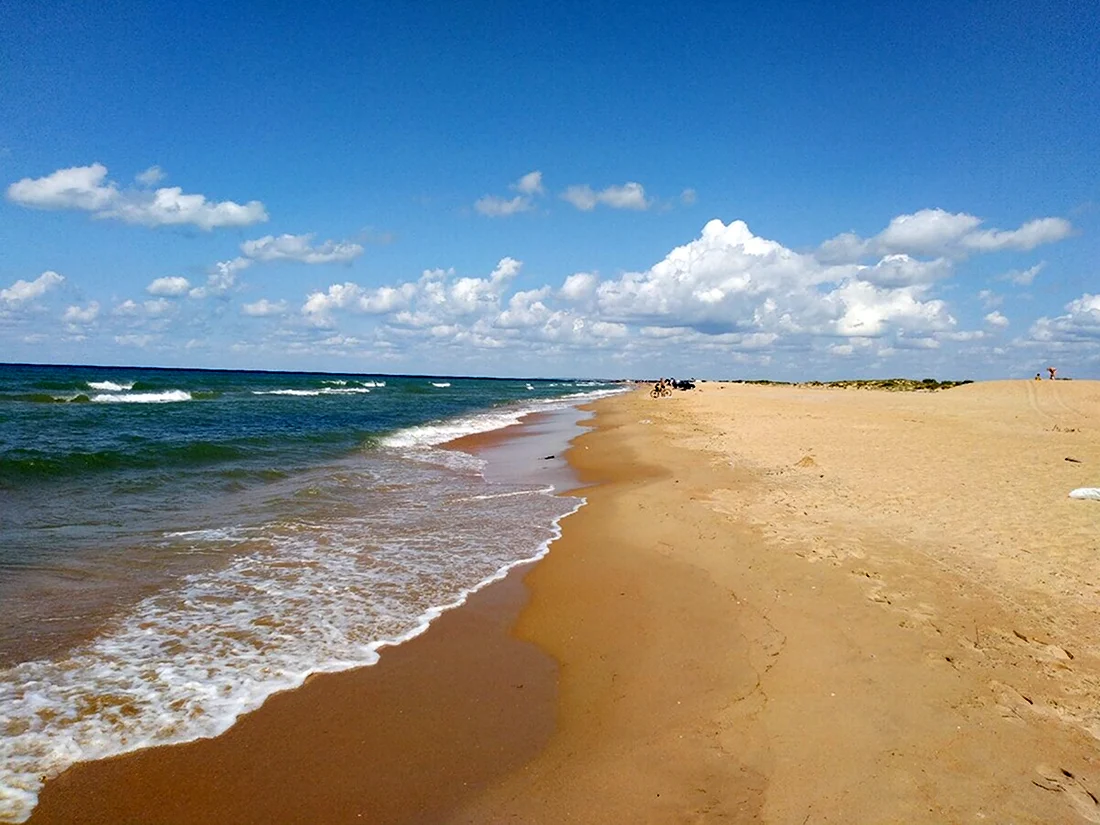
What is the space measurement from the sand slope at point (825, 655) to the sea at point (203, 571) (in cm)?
186

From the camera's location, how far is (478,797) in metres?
4.01

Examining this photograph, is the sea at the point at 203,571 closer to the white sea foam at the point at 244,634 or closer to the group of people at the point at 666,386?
the white sea foam at the point at 244,634

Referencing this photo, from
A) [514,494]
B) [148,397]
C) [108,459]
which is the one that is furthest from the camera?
[148,397]

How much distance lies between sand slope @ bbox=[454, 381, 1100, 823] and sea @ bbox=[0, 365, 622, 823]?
6.11 feet

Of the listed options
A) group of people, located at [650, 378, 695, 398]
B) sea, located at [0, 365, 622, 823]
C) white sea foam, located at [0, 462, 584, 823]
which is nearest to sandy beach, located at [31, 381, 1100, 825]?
white sea foam, located at [0, 462, 584, 823]

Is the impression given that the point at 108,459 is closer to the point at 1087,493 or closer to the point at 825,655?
the point at 825,655

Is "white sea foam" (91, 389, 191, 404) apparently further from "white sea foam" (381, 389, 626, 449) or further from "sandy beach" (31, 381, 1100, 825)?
"sandy beach" (31, 381, 1100, 825)

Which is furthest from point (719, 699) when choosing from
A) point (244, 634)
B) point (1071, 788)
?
point (244, 634)

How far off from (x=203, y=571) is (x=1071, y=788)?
9.14m

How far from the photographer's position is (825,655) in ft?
18.8

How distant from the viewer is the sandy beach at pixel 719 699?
154 inches

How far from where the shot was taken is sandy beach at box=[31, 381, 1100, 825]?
12.8ft

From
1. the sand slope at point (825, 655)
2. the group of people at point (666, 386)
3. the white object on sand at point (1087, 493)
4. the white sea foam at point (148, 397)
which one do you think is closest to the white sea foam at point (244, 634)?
the sand slope at point (825, 655)

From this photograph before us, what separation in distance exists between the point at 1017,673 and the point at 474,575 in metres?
5.93
